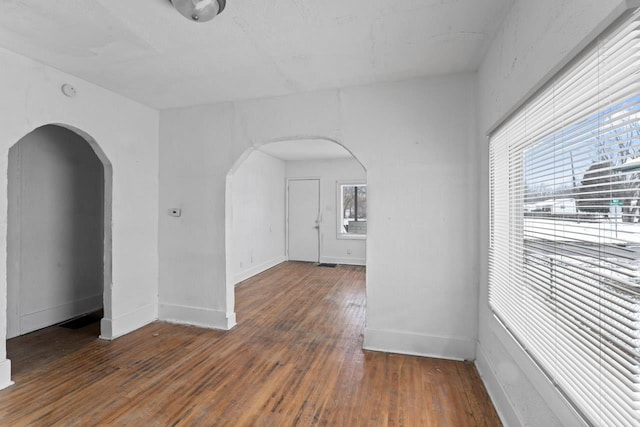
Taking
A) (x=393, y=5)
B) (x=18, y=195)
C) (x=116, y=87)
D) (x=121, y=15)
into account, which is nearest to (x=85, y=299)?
(x=18, y=195)

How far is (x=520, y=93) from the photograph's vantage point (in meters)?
1.65

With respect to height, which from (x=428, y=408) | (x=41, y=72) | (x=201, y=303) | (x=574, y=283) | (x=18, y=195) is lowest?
(x=428, y=408)

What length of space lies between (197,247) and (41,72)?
2.04 m

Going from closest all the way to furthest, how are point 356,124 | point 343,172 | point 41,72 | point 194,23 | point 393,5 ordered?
point 393,5, point 194,23, point 41,72, point 356,124, point 343,172

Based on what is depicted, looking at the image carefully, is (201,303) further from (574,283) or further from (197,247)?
(574,283)

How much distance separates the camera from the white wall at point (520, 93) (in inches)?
45.2

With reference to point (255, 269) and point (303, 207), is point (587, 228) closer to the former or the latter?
point (255, 269)

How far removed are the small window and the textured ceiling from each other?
14.1 feet

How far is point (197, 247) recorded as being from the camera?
11.4 feet

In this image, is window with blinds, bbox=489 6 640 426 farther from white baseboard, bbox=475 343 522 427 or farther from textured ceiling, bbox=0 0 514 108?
textured ceiling, bbox=0 0 514 108

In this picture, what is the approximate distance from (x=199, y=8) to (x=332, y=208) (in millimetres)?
5538

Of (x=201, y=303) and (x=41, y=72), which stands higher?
(x=41, y=72)

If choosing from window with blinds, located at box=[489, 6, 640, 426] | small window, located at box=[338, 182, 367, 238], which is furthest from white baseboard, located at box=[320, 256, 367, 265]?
window with blinds, located at box=[489, 6, 640, 426]

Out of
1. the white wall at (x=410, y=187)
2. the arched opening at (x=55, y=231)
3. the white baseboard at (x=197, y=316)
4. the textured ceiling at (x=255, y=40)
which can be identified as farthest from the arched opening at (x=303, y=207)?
the textured ceiling at (x=255, y=40)
